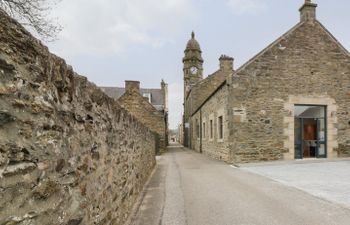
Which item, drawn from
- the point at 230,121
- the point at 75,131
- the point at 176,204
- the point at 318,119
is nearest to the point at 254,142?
the point at 230,121

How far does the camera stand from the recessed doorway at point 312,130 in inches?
563

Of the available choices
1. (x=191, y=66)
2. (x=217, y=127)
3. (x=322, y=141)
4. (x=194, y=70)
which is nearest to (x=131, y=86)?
(x=217, y=127)

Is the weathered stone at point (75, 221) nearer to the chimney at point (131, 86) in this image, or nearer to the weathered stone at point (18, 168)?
the weathered stone at point (18, 168)

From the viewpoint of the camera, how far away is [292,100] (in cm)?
1391

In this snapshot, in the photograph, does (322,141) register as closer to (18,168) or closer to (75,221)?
(75,221)

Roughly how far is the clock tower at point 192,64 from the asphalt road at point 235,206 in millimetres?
28937

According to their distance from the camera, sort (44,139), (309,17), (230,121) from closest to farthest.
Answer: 1. (44,139)
2. (230,121)
3. (309,17)

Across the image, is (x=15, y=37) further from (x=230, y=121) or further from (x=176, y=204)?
(x=230, y=121)

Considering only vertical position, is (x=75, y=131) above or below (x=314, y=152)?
above

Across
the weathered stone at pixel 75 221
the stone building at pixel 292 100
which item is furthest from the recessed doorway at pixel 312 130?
the weathered stone at pixel 75 221

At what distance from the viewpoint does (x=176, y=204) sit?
5.85 metres

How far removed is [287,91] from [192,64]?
77.9ft

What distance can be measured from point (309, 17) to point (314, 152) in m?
7.11

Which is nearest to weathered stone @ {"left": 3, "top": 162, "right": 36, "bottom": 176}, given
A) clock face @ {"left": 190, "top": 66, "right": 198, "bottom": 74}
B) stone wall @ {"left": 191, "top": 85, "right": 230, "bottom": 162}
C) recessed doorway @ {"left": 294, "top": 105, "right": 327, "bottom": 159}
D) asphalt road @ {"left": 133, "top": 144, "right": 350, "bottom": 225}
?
asphalt road @ {"left": 133, "top": 144, "right": 350, "bottom": 225}
